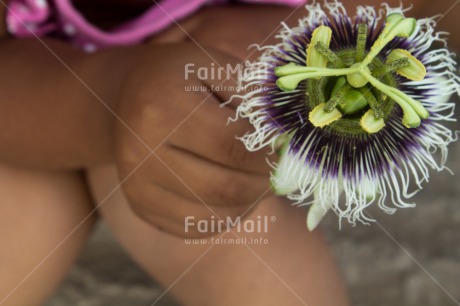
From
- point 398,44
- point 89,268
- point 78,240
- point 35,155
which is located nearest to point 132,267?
point 89,268

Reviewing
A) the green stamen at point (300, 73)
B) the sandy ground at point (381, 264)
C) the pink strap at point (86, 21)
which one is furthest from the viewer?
the sandy ground at point (381, 264)

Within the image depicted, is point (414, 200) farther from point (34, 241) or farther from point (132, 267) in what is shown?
point (34, 241)

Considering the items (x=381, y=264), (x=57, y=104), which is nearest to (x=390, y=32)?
(x=57, y=104)

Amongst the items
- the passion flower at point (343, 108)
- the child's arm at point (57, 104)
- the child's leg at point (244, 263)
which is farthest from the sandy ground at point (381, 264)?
the passion flower at point (343, 108)

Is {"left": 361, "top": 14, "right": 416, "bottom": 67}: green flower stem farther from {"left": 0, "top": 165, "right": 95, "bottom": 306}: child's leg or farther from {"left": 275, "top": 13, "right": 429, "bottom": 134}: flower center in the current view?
{"left": 0, "top": 165, "right": 95, "bottom": 306}: child's leg

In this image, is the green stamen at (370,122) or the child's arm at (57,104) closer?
the green stamen at (370,122)

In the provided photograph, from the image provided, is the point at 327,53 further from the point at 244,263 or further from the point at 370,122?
the point at 244,263

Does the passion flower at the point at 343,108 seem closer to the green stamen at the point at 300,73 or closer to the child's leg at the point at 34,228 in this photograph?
the green stamen at the point at 300,73
